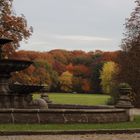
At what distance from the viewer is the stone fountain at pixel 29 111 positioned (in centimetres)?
2008

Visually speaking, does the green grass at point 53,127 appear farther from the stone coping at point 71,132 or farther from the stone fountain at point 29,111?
the stone fountain at point 29,111

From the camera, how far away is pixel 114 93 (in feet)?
216

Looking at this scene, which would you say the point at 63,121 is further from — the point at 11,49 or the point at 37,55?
the point at 37,55

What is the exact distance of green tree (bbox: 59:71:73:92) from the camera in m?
128

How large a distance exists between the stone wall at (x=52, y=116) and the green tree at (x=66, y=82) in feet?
347

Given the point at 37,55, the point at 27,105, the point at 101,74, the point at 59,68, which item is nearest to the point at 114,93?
the point at 27,105

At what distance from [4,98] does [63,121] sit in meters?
3.34

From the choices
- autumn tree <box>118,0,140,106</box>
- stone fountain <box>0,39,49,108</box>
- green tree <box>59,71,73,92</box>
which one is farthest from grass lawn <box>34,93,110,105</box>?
stone fountain <box>0,39,49,108</box>

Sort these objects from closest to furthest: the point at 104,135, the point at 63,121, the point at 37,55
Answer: the point at 104,135
the point at 63,121
the point at 37,55

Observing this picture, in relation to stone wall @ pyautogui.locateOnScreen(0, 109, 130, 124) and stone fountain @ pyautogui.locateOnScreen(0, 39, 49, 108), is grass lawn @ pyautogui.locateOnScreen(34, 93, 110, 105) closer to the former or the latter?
stone fountain @ pyautogui.locateOnScreen(0, 39, 49, 108)

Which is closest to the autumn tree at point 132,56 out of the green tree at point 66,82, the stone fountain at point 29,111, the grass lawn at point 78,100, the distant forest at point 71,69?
the grass lawn at point 78,100

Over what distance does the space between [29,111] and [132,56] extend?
3624 centimetres

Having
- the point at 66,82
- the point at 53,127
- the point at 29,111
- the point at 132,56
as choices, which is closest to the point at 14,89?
the point at 29,111

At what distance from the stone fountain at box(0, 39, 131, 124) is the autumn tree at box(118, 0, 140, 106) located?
31.7m
